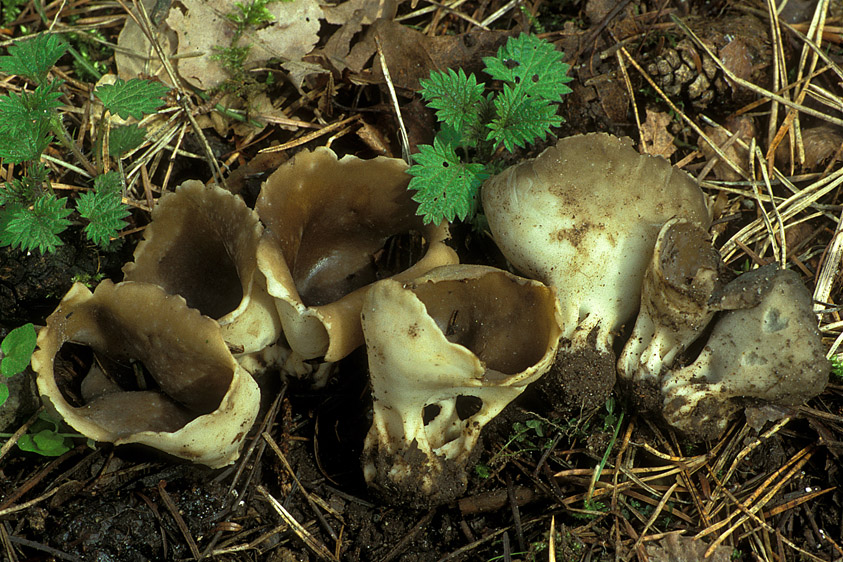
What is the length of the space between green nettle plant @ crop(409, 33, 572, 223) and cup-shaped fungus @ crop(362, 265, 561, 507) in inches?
15.1

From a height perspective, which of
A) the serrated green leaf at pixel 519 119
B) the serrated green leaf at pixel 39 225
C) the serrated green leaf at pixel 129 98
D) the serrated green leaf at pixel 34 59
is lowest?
the serrated green leaf at pixel 39 225

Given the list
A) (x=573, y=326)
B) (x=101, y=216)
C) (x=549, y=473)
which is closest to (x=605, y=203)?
(x=573, y=326)

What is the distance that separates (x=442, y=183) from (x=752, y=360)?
1.39 meters

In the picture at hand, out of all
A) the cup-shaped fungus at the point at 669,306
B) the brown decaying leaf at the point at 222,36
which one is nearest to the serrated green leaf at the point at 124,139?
the brown decaying leaf at the point at 222,36

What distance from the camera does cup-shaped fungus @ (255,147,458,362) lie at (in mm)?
2572

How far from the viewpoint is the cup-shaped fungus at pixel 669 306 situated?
104 inches

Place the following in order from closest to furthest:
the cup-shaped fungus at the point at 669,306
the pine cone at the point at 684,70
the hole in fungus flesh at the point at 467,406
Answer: the cup-shaped fungus at the point at 669,306
the hole in fungus flesh at the point at 467,406
the pine cone at the point at 684,70

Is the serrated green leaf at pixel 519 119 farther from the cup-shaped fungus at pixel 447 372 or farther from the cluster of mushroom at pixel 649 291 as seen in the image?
the cup-shaped fungus at pixel 447 372

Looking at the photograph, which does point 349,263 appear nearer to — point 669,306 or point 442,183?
point 442,183

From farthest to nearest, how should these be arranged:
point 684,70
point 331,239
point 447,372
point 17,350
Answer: point 684,70
point 331,239
point 17,350
point 447,372

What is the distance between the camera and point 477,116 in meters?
2.95

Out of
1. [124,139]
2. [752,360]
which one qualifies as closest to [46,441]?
[124,139]

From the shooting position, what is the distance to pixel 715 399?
2.77m

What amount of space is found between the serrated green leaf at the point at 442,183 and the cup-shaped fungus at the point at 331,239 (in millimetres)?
104
